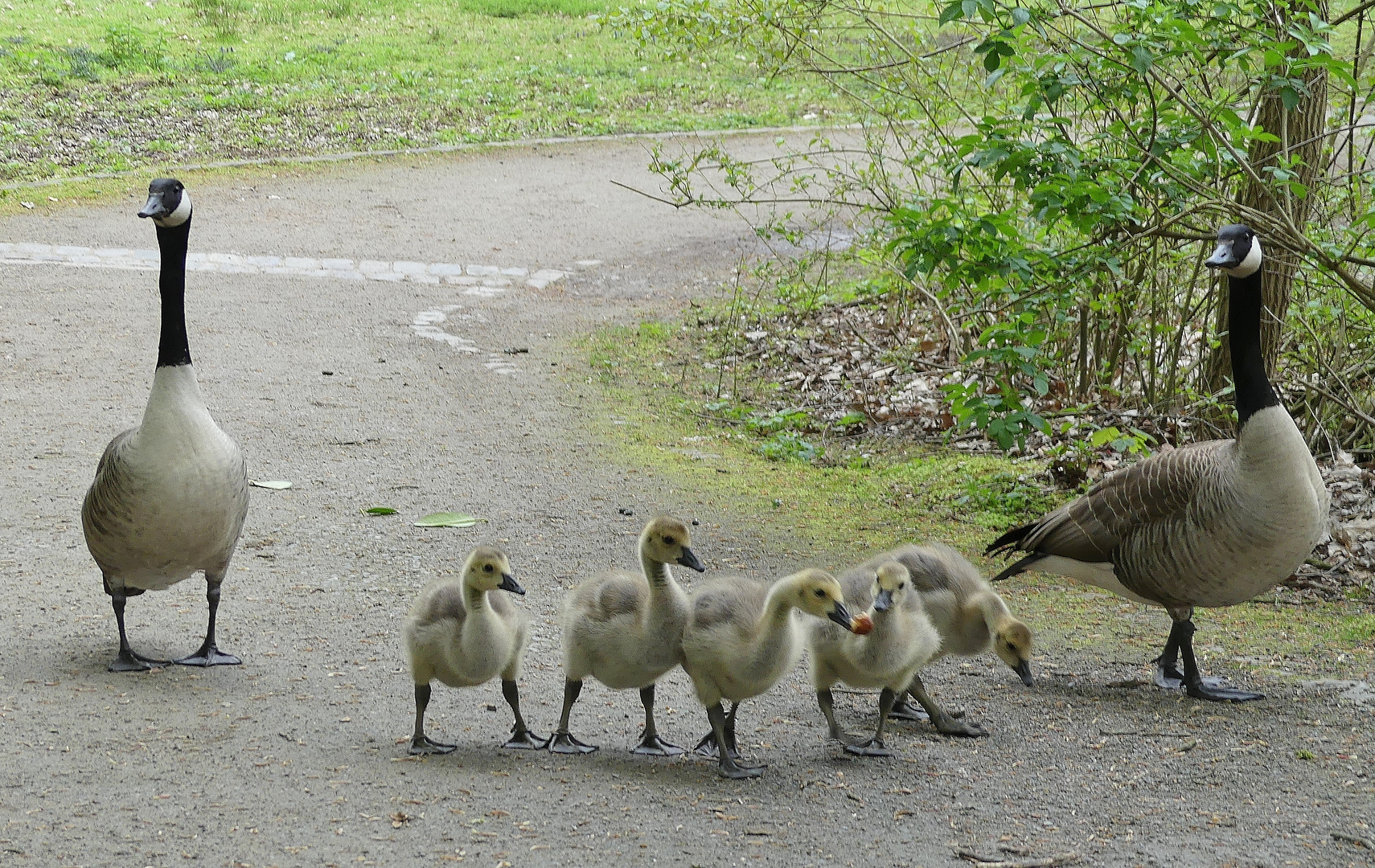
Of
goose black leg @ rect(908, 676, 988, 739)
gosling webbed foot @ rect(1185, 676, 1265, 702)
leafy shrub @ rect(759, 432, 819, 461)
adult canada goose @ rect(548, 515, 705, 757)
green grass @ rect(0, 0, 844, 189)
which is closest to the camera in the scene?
adult canada goose @ rect(548, 515, 705, 757)

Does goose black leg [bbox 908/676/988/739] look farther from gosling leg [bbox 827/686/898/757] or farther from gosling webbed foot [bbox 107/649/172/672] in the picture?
gosling webbed foot [bbox 107/649/172/672]

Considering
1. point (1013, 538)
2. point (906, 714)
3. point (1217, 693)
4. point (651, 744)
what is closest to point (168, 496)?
point (651, 744)

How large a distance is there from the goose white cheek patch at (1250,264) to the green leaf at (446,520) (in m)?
4.19

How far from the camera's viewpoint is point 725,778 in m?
4.52

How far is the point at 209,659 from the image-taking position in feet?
17.6

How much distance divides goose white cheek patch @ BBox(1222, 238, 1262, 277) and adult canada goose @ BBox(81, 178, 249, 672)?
4.20 metres

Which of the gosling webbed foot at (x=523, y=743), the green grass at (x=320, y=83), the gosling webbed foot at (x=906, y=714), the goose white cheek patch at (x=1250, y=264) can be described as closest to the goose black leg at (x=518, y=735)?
the gosling webbed foot at (x=523, y=743)

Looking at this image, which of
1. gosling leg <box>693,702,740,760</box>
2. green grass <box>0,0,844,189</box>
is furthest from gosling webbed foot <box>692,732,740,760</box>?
green grass <box>0,0,844,189</box>

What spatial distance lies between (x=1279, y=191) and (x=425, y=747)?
6082 millimetres

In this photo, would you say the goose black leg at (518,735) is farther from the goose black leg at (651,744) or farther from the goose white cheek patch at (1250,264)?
the goose white cheek patch at (1250,264)

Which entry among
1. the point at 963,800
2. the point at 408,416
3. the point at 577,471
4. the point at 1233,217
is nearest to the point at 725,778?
the point at 963,800

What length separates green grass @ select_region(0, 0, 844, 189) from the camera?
1777 centimetres

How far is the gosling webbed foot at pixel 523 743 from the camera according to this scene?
471 centimetres

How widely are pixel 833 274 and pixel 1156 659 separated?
900 cm
